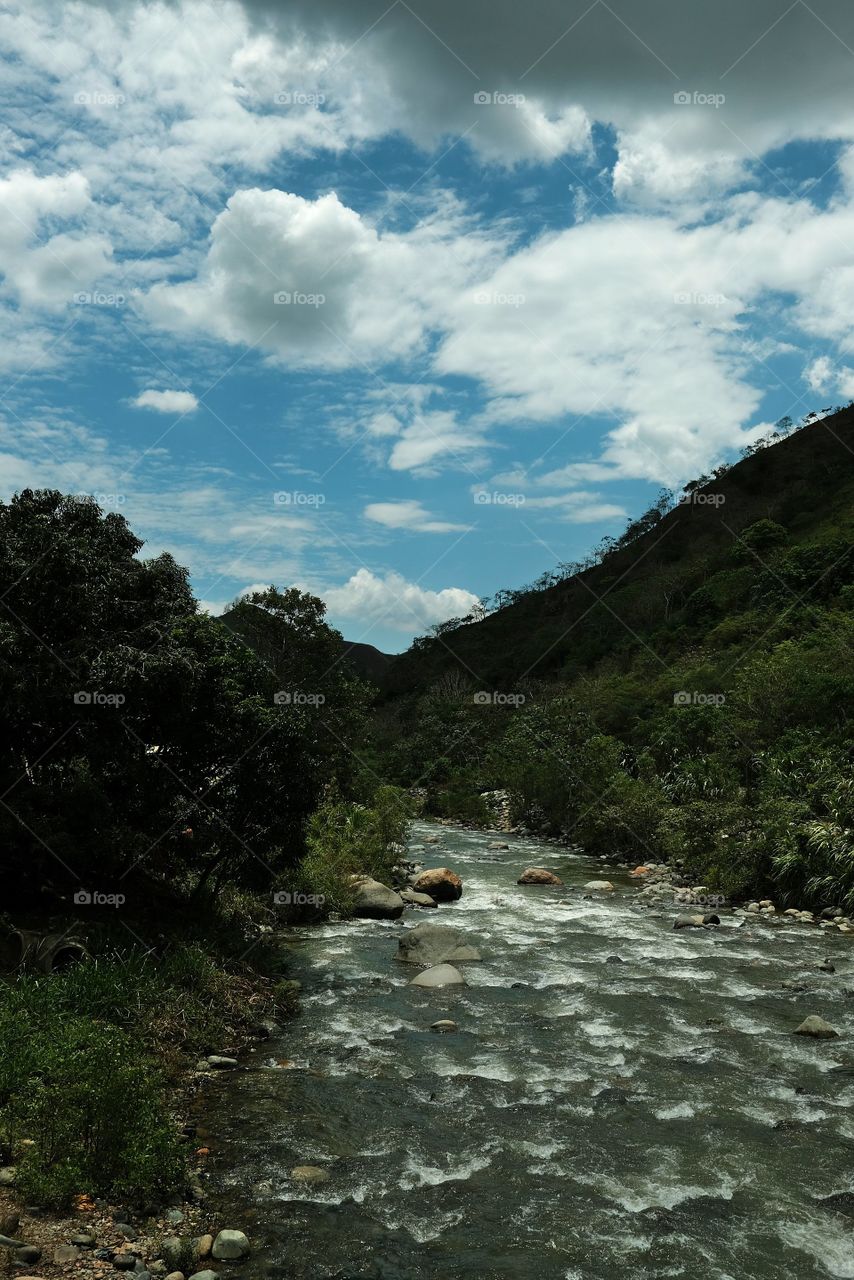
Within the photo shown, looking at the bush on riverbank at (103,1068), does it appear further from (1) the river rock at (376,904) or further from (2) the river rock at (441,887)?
(2) the river rock at (441,887)

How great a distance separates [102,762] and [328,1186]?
25.9ft

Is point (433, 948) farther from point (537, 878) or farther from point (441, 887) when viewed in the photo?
point (537, 878)

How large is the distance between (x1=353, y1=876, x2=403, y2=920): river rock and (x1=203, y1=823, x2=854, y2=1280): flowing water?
4.38 metres

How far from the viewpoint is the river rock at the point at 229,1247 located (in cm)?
696

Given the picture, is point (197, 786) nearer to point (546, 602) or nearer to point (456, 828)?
point (456, 828)

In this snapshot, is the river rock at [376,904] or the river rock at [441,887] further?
the river rock at [441,887]

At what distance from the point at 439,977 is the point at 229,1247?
9217 mm

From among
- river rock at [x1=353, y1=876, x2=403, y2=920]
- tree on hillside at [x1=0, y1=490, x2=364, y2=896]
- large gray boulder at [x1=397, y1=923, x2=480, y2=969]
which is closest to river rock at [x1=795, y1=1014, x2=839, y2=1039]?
large gray boulder at [x1=397, y1=923, x2=480, y2=969]

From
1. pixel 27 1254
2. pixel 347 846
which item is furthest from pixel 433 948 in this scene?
pixel 27 1254

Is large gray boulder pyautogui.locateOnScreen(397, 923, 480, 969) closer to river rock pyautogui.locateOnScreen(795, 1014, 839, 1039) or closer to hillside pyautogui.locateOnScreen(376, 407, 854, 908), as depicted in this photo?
river rock pyautogui.locateOnScreen(795, 1014, 839, 1039)

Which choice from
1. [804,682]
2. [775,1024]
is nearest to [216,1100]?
[775,1024]

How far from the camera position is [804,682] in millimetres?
33094

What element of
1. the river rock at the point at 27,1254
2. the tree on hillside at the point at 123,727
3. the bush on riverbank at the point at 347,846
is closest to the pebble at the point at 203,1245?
the river rock at the point at 27,1254

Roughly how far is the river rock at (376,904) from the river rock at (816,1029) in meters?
11.1
